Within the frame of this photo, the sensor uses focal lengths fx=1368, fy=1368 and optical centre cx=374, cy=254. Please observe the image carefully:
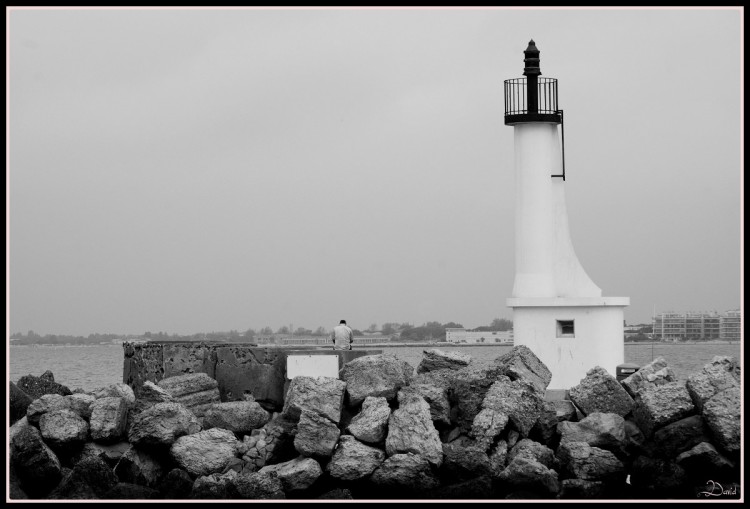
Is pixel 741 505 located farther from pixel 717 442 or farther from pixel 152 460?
pixel 152 460

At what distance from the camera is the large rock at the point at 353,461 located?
1436 centimetres

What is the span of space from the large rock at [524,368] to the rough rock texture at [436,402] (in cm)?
82

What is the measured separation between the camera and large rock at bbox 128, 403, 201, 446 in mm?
14836

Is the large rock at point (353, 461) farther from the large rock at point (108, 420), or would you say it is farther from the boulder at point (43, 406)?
the boulder at point (43, 406)

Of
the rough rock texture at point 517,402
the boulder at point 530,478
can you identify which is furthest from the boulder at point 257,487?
the rough rock texture at point 517,402

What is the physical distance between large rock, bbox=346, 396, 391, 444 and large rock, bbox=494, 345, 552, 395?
1.59 meters

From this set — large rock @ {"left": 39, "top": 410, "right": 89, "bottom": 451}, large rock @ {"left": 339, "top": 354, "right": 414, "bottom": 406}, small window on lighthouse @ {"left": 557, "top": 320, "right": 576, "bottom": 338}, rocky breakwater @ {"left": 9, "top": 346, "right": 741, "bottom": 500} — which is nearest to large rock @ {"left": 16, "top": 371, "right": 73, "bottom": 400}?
rocky breakwater @ {"left": 9, "top": 346, "right": 741, "bottom": 500}

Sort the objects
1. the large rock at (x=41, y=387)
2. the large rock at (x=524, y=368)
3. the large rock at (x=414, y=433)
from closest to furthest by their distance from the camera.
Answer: the large rock at (x=414, y=433), the large rock at (x=524, y=368), the large rock at (x=41, y=387)

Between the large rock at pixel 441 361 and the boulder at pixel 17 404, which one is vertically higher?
the large rock at pixel 441 361

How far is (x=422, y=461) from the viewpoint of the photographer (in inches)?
563

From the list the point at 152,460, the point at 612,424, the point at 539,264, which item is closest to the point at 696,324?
the point at 539,264

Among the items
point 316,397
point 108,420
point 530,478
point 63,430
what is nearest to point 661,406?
point 530,478

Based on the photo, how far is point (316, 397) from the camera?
15.0 m

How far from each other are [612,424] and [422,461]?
226 centimetres
